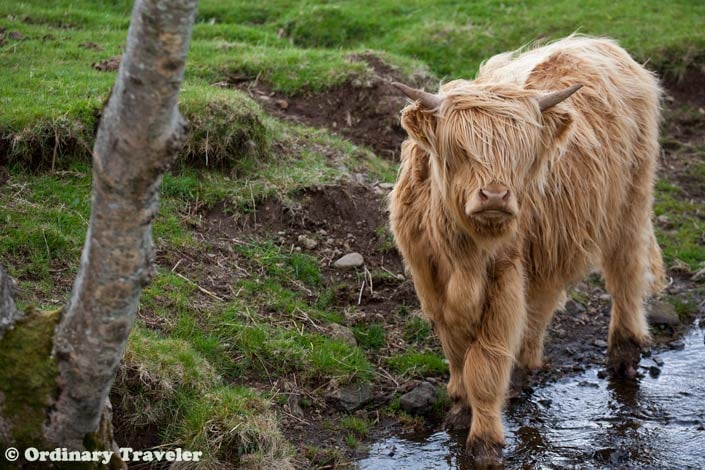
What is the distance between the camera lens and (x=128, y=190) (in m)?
3.29

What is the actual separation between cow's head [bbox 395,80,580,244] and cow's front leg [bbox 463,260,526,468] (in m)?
0.45

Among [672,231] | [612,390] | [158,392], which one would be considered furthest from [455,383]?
[672,231]

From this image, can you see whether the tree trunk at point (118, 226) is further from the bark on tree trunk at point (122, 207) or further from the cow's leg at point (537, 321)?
the cow's leg at point (537, 321)

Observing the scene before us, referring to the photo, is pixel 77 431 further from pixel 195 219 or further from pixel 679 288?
pixel 679 288

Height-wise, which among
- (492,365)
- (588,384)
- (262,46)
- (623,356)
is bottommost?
(588,384)

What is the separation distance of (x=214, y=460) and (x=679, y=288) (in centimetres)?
463

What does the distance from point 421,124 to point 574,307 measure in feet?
10.4

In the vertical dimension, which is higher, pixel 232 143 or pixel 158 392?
pixel 232 143

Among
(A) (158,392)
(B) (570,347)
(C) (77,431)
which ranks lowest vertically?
(B) (570,347)

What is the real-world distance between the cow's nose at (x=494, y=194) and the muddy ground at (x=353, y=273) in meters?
1.69

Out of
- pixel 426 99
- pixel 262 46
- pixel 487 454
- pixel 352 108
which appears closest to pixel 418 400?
pixel 487 454

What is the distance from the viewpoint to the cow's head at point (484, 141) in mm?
4535

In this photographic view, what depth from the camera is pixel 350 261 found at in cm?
674

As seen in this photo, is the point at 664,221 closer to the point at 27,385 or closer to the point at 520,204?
the point at 520,204
